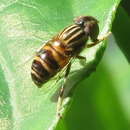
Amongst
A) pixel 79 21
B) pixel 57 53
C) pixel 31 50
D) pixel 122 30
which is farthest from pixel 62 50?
pixel 122 30

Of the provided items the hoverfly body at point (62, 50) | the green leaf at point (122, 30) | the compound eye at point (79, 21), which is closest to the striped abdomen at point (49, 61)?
the hoverfly body at point (62, 50)

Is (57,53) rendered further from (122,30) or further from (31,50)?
(122,30)

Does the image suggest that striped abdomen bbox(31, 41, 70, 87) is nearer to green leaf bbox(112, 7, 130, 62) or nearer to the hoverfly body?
the hoverfly body

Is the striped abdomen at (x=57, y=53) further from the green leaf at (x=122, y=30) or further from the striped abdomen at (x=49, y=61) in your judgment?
the green leaf at (x=122, y=30)

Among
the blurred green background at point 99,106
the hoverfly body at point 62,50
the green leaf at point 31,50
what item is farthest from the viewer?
the hoverfly body at point 62,50

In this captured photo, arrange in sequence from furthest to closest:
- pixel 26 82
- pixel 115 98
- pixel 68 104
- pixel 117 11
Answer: pixel 115 98 < pixel 26 82 < pixel 117 11 < pixel 68 104

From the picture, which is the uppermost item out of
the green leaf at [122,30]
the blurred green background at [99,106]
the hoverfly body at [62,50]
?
the green leaf at [122,30]

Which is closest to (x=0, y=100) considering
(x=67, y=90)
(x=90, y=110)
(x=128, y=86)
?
(x=67, y=90)

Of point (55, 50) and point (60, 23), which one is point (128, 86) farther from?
point (60, 23)
